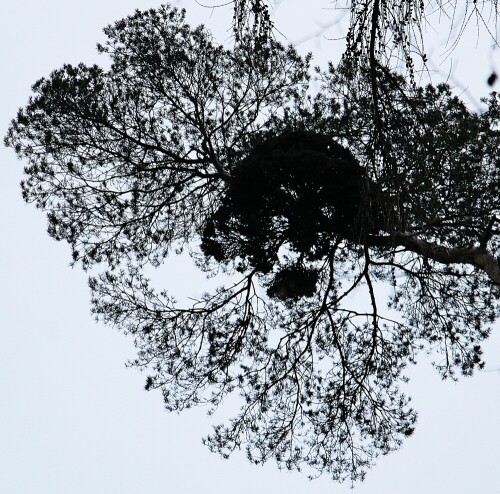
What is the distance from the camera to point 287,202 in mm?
6773

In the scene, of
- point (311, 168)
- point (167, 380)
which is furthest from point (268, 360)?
point (311, 168)

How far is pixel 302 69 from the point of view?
28.4ft

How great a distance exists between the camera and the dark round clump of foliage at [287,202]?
654 centimetres

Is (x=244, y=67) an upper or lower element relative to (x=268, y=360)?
upper

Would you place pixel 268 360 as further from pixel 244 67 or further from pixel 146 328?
pixel 244 67

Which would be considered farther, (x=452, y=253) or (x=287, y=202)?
(x=287, y=202)

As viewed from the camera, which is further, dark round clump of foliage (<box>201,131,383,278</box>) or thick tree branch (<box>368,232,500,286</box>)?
dark round clump of foliage (<box>201,131,383,278</box>)

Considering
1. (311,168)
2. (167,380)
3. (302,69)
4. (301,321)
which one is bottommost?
(167,380)

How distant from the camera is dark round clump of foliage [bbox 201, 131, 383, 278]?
21.4 ft

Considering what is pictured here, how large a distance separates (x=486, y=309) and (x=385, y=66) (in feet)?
17.8

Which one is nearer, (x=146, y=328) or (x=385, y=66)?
(x=385, y=66)

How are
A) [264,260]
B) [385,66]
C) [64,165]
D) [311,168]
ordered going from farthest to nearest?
[64,165] → [264,260] → [311,168] → [385,66]

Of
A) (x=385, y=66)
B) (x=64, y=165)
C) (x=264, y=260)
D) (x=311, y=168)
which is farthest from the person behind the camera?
(x=64, y=165)

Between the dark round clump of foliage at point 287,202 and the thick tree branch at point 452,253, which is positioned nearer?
the thick tree branch at point 452,253
